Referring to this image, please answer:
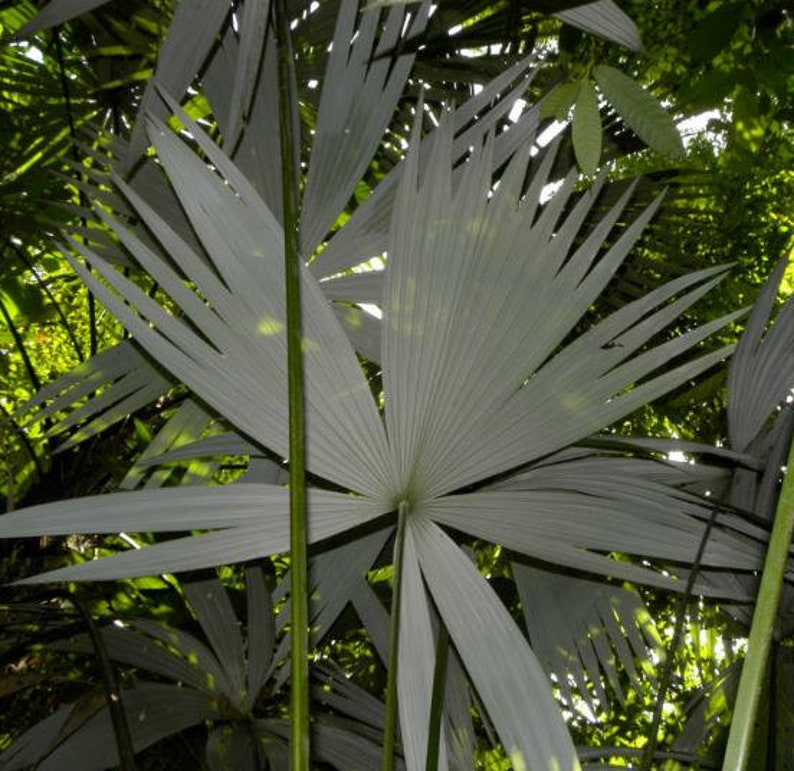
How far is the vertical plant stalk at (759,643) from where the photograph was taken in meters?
0.39

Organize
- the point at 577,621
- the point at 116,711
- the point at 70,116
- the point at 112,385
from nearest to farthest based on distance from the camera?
the point at 116,711 → the point at 577,621 → the point at 112,385 → the point at 70,116

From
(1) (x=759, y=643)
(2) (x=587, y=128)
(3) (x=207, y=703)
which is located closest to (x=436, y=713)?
(1) (x=759, y=643)

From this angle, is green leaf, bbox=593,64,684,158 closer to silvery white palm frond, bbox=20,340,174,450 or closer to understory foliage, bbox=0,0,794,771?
understory foliage, bbox=0,0,794,771

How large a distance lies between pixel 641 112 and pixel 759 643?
0.44 m

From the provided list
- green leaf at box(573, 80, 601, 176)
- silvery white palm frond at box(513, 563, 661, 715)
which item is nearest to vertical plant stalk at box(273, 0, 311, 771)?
green leaf at box(573, 80, 601, 176)

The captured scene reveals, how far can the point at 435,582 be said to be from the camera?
682 mm

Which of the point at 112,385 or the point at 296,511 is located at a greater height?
the point at 112,385

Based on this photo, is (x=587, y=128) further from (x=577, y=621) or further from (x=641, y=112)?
(x=577, y=621)

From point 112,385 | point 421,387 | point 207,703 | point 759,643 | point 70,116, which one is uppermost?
point 70,116

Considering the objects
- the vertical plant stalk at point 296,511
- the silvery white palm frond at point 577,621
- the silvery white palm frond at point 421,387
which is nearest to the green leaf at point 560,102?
the silvery white palm frond at point 421,387

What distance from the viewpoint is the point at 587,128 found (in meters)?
0.73

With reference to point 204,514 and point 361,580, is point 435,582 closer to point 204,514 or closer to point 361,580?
point 204,514

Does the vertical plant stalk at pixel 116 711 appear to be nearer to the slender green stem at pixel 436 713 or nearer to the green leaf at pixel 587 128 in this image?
the slender green stem at pixel 436 713

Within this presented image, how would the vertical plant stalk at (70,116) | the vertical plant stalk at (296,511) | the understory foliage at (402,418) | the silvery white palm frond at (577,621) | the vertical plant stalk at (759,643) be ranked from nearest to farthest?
1. the vertical plant stalk at (759,643)
2. the vertical plant stalk at (296,511)
3. the understory foliage at (402,418)
4. the silvery white palm frond at (577,621)
5. the vertical plant stalk at (70,116)
